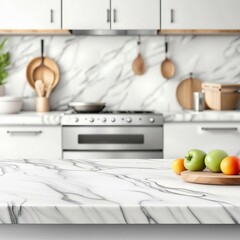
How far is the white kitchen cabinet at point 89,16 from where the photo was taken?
4.50 m

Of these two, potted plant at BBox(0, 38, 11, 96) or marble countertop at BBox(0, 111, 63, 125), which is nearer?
marble countertop at BBox(0, 111, 63, 125)

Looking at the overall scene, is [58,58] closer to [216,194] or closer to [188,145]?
[188,145]

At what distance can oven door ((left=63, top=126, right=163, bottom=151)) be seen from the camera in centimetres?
426

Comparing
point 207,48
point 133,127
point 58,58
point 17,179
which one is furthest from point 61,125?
point 17,179

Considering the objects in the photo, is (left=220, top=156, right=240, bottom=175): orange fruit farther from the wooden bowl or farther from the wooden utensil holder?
the wooden bowl

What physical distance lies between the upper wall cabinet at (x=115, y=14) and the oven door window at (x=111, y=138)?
0.92 meters

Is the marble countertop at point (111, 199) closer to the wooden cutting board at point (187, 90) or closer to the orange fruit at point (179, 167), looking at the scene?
the orange fruit at point (179, 167)

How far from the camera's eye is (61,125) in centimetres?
427

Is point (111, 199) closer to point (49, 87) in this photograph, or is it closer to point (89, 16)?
point (89, 16)

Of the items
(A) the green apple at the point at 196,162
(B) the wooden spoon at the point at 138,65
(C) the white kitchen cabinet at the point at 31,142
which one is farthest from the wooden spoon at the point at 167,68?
(A) the green apple at the point at 196,162

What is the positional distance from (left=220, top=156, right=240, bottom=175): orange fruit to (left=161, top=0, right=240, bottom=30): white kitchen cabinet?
2.80 meters

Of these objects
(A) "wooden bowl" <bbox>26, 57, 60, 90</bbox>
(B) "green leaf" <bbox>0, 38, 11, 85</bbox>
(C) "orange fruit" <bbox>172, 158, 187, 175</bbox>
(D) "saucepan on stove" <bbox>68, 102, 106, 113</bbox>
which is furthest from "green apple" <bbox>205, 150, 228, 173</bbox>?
(B) "green leaf" <bbox>0, 38, 11, 85</bbox>

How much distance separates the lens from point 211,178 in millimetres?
1839

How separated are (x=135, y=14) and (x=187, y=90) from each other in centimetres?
88
